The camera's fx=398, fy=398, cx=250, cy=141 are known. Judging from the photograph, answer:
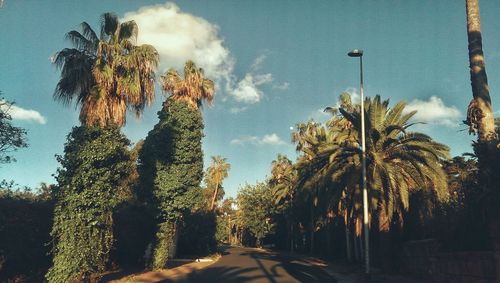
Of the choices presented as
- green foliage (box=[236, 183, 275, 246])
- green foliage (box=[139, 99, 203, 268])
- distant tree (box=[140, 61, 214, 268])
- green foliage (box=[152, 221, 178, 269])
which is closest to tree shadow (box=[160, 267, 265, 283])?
green foliage (box=[152, 221, 178, 269])

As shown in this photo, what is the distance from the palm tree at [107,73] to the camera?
17.2m

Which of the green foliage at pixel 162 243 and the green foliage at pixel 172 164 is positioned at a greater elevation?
the green foliage at pixel 172 164

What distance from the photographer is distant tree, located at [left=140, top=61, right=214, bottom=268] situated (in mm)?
25717

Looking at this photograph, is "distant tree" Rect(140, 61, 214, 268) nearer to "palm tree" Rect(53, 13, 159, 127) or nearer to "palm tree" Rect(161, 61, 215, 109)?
"palm tree" Rect(161, 61, 215, 109)

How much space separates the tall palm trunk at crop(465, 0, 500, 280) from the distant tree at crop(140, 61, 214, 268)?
17.7 meters

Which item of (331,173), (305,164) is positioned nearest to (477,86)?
(331,173)

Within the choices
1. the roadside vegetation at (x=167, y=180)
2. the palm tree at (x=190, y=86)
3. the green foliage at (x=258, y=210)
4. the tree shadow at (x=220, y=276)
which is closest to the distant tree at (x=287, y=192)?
the green foliage at (x=258, y=210)

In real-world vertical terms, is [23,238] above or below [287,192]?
below

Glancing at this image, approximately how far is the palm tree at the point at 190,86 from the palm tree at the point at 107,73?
9707mm

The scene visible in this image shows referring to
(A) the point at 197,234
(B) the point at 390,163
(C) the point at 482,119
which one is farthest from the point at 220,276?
(A) the point at 197,234

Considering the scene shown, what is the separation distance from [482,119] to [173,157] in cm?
1908

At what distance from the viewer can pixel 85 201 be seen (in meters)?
15.5

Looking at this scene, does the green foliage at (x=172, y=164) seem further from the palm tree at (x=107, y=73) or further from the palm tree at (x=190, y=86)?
the palm tree at (x=107, y=73)

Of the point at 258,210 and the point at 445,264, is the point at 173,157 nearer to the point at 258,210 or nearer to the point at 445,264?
the point at 445,264
